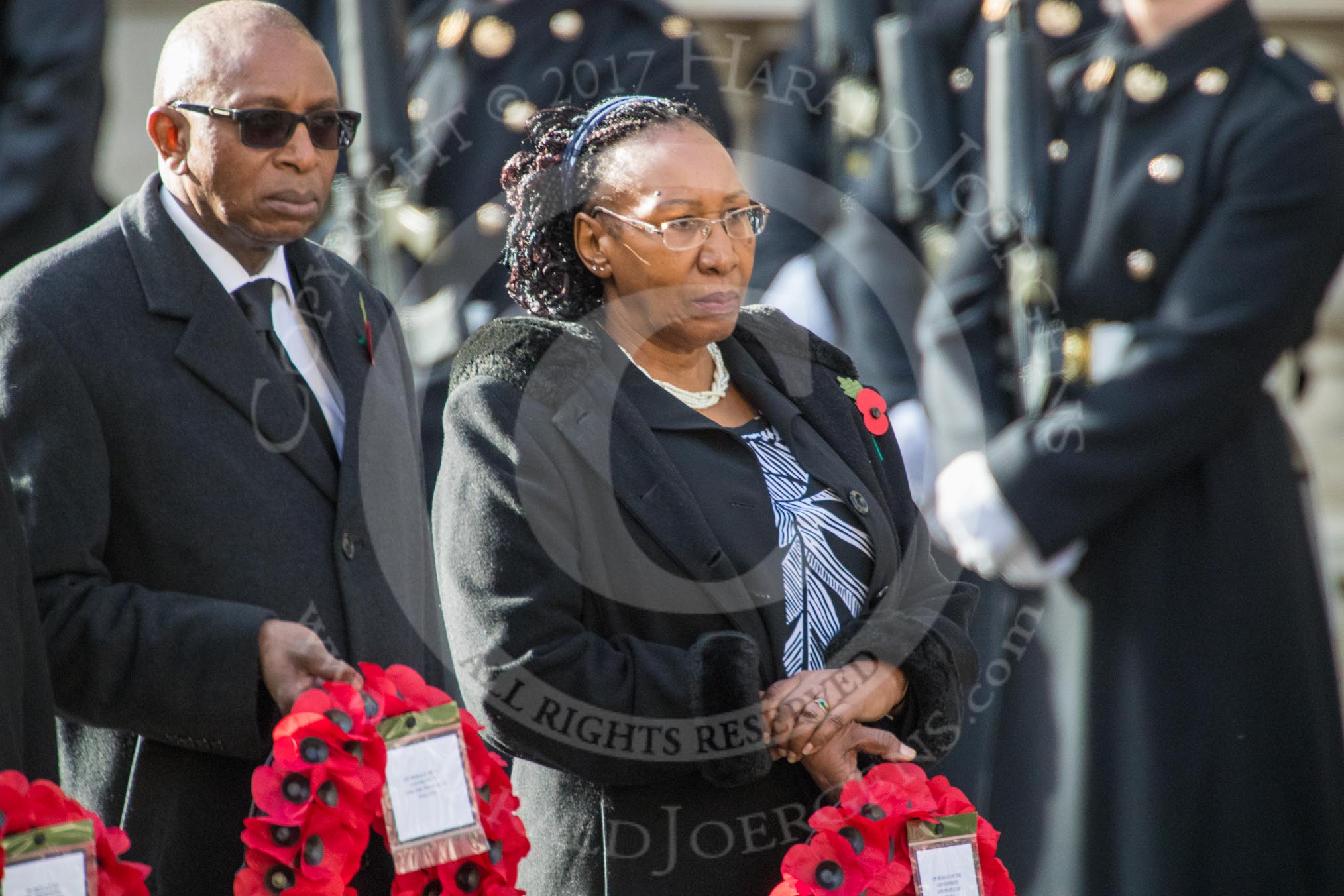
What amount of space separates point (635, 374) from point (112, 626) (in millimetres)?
715

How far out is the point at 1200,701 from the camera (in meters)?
3.72

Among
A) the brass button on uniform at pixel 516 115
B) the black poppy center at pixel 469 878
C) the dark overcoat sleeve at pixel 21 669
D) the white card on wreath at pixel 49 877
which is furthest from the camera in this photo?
the brass button on uniform at pixel 516 115

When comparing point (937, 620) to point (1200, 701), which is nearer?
point (937, 620)

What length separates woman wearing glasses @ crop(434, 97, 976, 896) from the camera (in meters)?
2.19

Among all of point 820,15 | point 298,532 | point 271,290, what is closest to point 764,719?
point 298,532

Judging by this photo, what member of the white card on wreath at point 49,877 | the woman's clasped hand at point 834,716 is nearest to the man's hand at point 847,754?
the woman's clasped hand at point 834,716

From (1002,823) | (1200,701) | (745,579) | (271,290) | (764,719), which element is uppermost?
(271,290)

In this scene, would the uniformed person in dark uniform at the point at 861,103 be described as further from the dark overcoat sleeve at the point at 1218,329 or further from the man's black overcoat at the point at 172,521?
the man's black overcoat at the point at 172,521

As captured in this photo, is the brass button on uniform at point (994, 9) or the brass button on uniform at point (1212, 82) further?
the brass button on uniform at point (994, 9)

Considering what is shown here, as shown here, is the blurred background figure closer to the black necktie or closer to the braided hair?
the black necktie

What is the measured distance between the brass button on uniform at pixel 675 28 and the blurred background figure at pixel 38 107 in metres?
1.38

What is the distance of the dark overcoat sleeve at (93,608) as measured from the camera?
2.18 m

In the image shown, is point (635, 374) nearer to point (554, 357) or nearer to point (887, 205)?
point (554, 357)

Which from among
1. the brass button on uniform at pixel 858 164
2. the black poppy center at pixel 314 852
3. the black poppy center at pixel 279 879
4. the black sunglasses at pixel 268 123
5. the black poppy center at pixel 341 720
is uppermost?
the brass button on uniform at pixel 858 164
